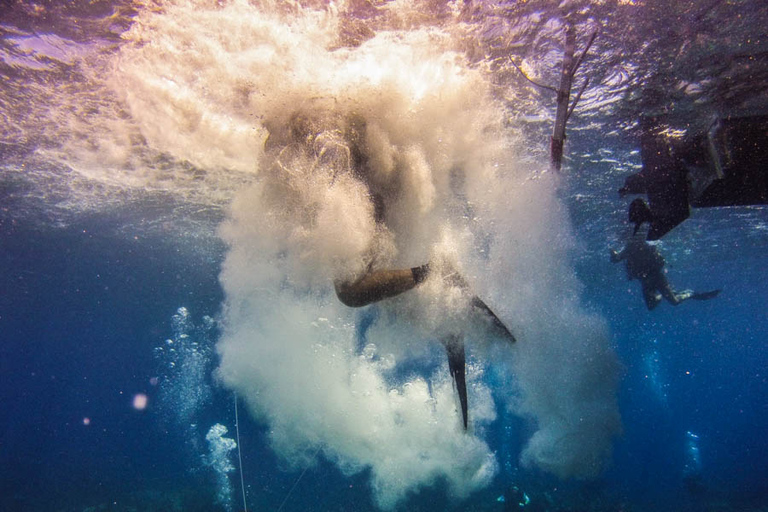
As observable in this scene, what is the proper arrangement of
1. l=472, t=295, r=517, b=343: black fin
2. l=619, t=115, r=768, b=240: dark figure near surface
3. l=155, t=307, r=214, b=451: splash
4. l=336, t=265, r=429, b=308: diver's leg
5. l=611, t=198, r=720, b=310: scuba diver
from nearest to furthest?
l=336, t=265, r=429, b=308: diver's leg
l=619, t=115, r=768, b=240: dark figure near surface
l=472, t=295, r=517, b=343: black fin
l=611, t=198, r=720, b=310: scuba diver
l=155, t=307, r=214, b=451: splash

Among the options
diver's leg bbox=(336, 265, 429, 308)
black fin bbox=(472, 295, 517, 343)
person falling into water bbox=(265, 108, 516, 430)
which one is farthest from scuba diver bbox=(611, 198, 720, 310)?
diver's leg bbox=(336, 265, 429, 308)

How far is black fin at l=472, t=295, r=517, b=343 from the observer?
243 inches

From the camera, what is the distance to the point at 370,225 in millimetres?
6297

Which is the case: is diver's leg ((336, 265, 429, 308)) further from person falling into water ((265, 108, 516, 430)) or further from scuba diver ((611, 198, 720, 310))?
scuba diver ((611, 198, 720, 310))

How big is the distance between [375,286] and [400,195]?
2983mm

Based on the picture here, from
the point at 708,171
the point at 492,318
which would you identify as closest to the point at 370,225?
the point at 492,318

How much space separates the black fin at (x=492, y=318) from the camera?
20.2ft

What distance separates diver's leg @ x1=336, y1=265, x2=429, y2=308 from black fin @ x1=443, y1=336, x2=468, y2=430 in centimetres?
154

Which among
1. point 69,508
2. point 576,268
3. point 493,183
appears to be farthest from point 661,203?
point 69,508

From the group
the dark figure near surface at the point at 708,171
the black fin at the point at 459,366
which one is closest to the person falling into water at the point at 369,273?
the black fin at the point at 459,366

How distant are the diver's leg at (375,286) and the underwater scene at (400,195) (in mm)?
42

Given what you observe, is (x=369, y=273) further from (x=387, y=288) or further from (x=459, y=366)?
(x=459, y=366)

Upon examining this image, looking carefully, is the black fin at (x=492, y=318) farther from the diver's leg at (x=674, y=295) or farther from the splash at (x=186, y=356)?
the splash at (x=186, y=356)

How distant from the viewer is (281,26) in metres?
6.71
